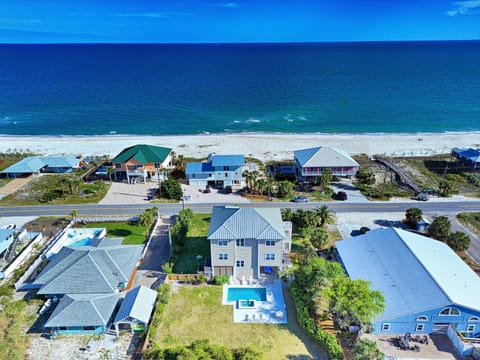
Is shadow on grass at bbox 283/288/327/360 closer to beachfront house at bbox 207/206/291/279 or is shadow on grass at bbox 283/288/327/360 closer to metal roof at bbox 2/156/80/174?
beachfront house at bbox 207/206/291/279

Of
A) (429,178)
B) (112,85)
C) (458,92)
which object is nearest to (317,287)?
(429,178)

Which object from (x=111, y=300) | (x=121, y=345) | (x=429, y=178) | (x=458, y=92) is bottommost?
(x=121, y=345)

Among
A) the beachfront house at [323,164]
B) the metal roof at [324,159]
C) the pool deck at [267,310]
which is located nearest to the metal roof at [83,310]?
the pool deck at [267,310]

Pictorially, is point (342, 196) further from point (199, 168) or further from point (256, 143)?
point (256, 143)

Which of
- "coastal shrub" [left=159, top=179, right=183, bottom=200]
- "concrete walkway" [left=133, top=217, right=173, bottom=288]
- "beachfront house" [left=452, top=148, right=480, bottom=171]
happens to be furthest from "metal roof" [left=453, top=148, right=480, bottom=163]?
"concrete walkway" [left=133, top=217, right=173, bottom=288]

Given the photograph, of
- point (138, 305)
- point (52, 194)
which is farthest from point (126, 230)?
point (52, 194)

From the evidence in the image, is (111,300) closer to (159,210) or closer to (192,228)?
(192,228)

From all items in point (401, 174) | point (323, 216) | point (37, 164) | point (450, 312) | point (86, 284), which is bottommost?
point (450, 312)
